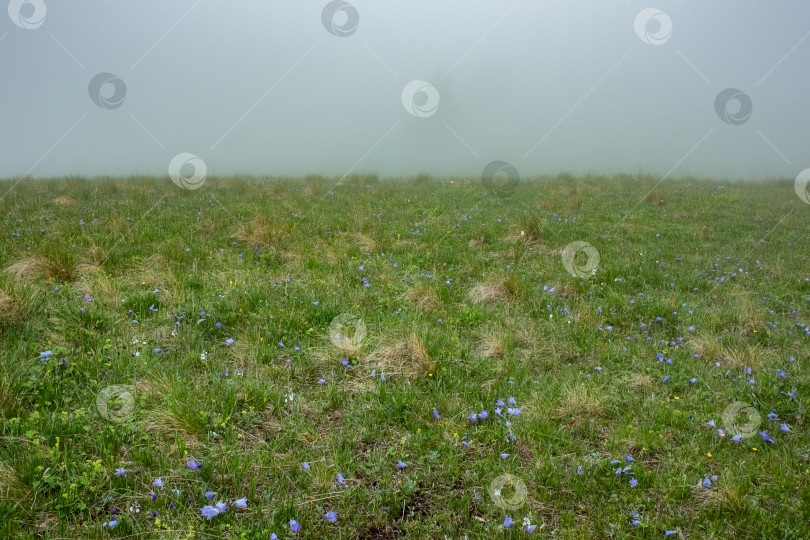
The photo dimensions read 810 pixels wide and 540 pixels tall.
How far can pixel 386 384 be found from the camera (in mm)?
4035

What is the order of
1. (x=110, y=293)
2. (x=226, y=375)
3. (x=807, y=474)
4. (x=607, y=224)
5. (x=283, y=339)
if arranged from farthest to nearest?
(x=607, y=224)
(x=110, y=293)
(x=283, y=339)
(x=226, y=375)
(x=807, y=474)

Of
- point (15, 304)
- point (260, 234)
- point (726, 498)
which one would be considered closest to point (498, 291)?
point (726, 498)

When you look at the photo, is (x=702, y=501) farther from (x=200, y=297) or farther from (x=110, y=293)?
(x=110, y=293)

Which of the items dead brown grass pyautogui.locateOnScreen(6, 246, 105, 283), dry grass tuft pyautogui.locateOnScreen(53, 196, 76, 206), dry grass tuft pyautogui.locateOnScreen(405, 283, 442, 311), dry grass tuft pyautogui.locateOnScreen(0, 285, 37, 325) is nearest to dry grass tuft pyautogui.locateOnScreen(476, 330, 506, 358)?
dry grass tuft pyautogui.locateOnScreen(405, 283, 442, 311)

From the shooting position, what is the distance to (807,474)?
3082 millimetres

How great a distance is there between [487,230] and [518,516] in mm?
7074

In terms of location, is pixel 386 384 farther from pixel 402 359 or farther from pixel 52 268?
pixel 52 268

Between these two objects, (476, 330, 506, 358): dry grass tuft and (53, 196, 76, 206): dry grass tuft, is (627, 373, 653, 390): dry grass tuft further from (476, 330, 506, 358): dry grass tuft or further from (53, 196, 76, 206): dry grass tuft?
(53, 196, 76, 206): dry grass tuft

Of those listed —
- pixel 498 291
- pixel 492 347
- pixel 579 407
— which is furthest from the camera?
pixel 498 291

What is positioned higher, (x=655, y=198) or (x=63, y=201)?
(x=655, y=198)

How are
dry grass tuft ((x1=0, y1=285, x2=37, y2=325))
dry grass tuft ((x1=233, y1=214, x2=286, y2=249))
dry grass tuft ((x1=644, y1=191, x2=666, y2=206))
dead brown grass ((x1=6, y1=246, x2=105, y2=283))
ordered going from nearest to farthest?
1. dry grass tuft ((x1=0, y1=285, x2=37, y2=325))
2. dead brown grass ((x1=6, y1=246, x2=105, y2=283))
3. dry grass tuft ((x1=233, y1=214, x2=286, y2=249))
4. dry grass tuft ((x1=644, y1=191, x2=666, y2=206))

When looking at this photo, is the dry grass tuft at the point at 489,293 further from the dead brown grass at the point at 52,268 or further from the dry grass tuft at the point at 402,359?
the dead brown grass at the point at 52,268

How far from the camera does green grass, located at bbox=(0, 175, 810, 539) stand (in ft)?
9.11

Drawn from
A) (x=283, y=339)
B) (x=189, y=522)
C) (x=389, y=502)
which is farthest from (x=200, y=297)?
(x=389, y=502)
